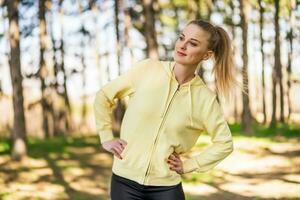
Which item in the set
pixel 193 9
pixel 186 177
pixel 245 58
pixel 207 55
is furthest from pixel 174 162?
pixel 193 9

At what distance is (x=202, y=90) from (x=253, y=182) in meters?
7.51

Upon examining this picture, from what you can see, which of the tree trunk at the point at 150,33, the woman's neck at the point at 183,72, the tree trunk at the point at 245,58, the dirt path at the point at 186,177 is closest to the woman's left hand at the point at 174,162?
the woman's neck at the point at 183,72

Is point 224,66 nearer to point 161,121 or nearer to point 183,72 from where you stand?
point 183,72

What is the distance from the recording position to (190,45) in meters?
2.99

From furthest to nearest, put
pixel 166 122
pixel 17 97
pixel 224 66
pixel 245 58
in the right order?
pixel 245 58, pixel 17 97, pixel 224 66, pixel 166 122

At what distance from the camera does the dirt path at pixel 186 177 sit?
9.45 metres

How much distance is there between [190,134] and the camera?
3.06m

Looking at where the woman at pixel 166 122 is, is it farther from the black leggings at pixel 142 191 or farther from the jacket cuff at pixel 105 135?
the jacket cuff at pixel 105 135

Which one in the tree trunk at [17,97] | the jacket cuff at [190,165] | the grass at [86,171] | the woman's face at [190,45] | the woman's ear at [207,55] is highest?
the woman's face at [190,45]

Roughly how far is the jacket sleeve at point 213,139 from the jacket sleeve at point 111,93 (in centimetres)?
44

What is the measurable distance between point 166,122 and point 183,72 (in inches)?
12.9

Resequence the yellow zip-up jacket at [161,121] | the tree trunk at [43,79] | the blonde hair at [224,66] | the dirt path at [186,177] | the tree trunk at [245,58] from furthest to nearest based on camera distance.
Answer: the tree trunk at [43,79]
the tree trunk at [245,58]
the dirt path at [186,177]
the blonde hair at [224,66]
the yellow zip-up jacket at [161,121]

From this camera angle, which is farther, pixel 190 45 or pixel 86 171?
pixel 86 171

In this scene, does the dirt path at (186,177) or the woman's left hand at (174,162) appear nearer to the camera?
the woman's left hand at (174,162)
